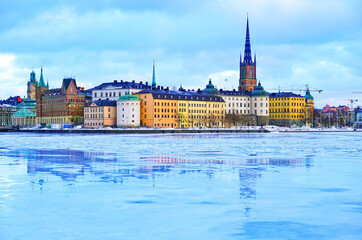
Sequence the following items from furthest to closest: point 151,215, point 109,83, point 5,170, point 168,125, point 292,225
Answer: point 109,83
point 168,125
point 5,170
point 151,215
point 292,225

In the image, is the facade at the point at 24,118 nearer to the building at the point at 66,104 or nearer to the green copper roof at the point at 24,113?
the green copper roof at the point at 24,113

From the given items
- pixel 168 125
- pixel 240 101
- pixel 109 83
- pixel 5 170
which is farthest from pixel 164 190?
pixel 240 101

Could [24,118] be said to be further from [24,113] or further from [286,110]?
[286,110]

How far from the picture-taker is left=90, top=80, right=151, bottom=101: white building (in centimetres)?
12709

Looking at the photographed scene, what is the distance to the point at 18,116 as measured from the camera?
6033 inches

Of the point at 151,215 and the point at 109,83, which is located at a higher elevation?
the point at 109,83

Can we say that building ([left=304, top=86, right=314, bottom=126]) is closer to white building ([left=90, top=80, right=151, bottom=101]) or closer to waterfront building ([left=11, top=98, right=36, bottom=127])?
white building ([left=90, top=80, right=151, bottom=101])

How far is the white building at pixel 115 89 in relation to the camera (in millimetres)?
127088

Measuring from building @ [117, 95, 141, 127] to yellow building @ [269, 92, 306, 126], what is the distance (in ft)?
163

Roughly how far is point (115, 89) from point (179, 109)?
17.7 m

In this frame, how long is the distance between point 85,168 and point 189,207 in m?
10.0

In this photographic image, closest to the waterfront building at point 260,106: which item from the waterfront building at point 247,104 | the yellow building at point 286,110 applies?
the waterfront building at point 247,104

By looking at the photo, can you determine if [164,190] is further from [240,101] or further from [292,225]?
[240,101]

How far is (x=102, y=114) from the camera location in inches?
4695
